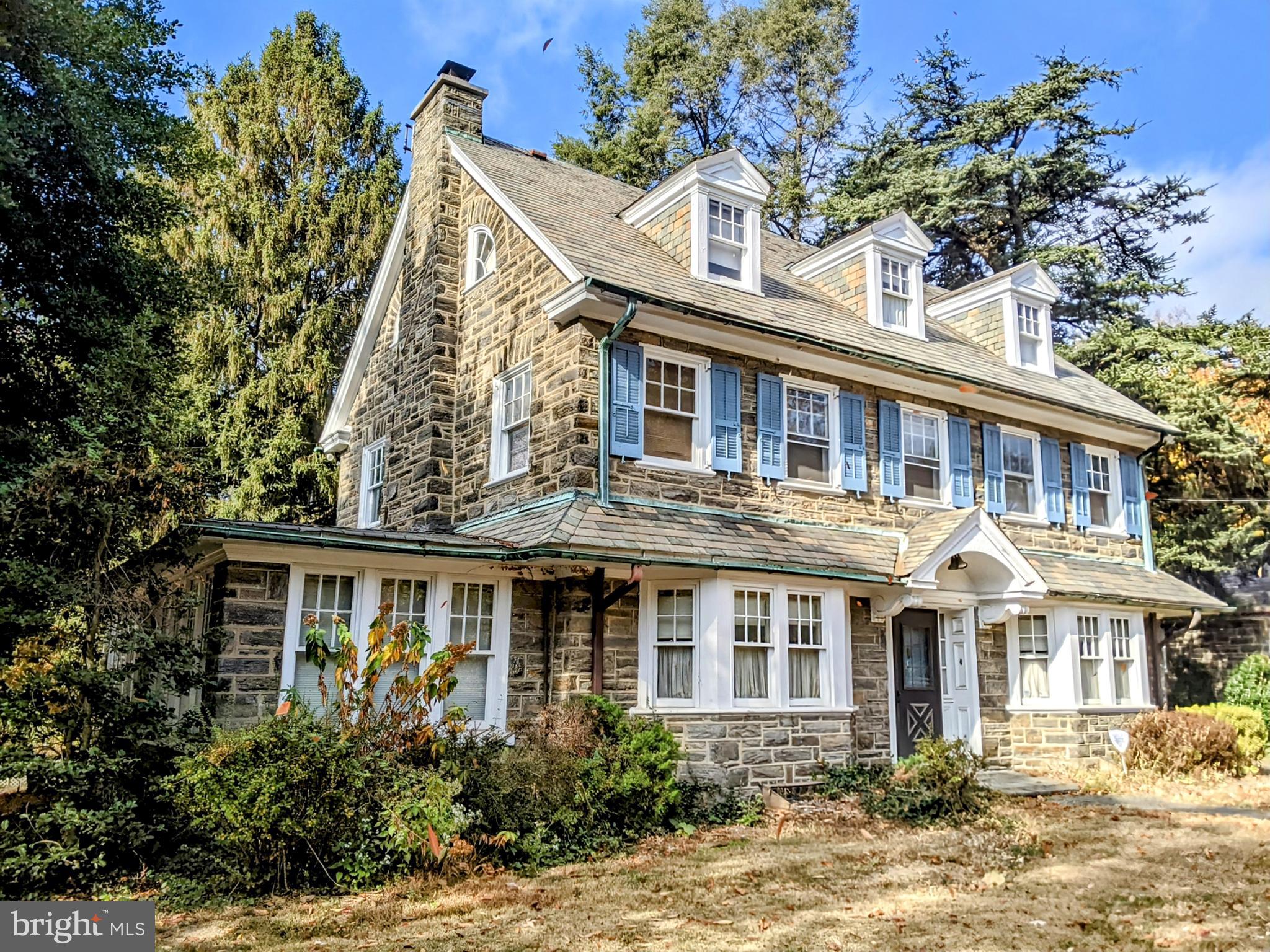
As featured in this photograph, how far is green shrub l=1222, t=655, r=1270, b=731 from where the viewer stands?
17078 millimetres

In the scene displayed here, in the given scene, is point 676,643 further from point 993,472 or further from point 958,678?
point 993,472

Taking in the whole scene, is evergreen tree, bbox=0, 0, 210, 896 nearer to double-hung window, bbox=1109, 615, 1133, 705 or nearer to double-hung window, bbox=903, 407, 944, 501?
double-hung window, bbox=903, 407, 944, 501

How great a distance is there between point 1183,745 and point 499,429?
→ 10.7 meters

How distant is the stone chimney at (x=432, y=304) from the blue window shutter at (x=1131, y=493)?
12.3 m

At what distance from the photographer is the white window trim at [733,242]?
13.5 m

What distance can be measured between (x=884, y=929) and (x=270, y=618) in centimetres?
654

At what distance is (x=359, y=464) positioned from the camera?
55.9ft

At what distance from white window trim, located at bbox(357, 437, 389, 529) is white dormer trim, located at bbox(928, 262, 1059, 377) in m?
11.3

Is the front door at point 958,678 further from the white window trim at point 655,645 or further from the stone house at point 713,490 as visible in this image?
the white window trim at point 655,645

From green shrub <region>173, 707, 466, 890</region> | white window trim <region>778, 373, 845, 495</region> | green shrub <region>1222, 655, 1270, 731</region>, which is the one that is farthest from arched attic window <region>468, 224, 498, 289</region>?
green shrub <region>1222, 655, 1270, 731</region>

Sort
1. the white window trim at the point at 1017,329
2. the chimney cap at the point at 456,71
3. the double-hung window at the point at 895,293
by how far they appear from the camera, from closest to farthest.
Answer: the double-hung window at the point at 895,293
the chimney cap at the point at 456,71
the white window trim at the point at 1017,329

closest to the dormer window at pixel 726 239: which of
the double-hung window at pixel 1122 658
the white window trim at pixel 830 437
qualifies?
the white window trim at pixel 830 437

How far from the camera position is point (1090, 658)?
1559 cm

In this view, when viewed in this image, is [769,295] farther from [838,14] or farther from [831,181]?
[838,14]
